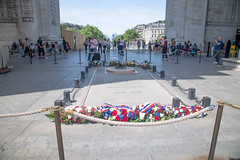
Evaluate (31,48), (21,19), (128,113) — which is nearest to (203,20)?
(31,48)

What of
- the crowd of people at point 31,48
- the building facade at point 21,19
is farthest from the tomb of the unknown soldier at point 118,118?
the building facade at point 21,19

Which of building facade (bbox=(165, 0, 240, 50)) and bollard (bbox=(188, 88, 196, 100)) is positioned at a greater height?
building facade (bbox=(165, 0, 240, 50))

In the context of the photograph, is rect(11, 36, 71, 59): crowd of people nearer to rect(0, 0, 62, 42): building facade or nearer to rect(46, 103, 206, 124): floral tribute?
rect(0, 0, 62, 42): building facade

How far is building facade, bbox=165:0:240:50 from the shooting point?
21078mm

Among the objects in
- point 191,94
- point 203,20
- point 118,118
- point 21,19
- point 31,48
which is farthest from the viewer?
point 203,20

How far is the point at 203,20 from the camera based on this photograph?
21.6 metres

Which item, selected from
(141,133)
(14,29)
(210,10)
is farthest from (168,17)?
(141,133)

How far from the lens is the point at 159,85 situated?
727cm

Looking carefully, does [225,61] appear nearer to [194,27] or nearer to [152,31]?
[194,27]

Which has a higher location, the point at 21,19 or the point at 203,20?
the point at 203,20

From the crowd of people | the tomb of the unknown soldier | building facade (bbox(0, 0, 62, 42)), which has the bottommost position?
the tomb of the unknown soldier

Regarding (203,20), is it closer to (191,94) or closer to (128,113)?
(191,94)

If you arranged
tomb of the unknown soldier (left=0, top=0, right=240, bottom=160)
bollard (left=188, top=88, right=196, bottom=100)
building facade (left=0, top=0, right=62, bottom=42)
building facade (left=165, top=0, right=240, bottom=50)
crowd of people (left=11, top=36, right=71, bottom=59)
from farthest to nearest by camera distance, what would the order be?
1. building facade (left=165, top=0, right=240, bottom=50)
2. building facade (left=0, top=0, right=62, bottom=42)
3. crowd of people (left=11, top=36, right=71, bottom=59)
4. bollard (left=188, top=88, right=196, bottom=100)
5. tomb of the unknown soldier (left=0, top=0, right=240, bottom=160)

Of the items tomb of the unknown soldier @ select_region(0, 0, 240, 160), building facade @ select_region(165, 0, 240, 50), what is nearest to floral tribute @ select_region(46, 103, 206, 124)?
tomb of the unknown soldier @ select_region(0, 0, 240, 160)
